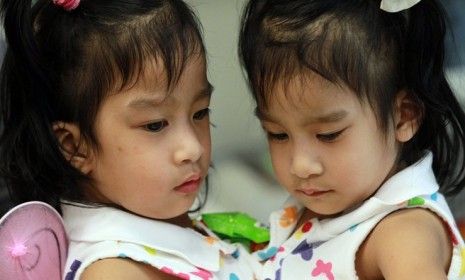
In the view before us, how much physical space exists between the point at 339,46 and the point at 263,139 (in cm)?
69

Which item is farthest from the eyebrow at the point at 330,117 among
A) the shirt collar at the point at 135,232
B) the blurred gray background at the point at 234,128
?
the blurred gray background at the point at 234,128

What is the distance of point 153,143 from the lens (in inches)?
45.6

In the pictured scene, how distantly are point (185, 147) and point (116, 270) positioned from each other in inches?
7.3

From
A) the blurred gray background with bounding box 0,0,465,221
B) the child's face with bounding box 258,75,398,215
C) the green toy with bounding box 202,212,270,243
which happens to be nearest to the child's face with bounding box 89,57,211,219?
the child's face with bounding box 258,75,398,215

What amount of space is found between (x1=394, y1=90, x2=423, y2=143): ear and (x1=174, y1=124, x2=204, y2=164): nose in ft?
0.90

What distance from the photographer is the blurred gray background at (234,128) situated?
65.0 inches

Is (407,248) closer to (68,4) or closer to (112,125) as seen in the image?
(112,125)

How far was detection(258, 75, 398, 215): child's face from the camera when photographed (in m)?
1.11

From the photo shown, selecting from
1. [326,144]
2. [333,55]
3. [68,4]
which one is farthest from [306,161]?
[68,4]

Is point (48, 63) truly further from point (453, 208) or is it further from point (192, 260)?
point (453, 208)

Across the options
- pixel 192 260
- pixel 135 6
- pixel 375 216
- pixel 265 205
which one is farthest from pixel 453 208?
pixel 135 6

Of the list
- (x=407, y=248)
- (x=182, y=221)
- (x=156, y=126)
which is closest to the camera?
(x=407, y=248)

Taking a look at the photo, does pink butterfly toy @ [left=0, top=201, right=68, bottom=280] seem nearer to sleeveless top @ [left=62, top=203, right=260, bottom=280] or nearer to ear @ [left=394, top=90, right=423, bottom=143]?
sleeveless top @ [left=62, top=203, right=260, bottom=280]

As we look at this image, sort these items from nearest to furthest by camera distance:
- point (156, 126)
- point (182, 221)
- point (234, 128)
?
point (156, 126) → point (182, 221) → point (234, 128)
